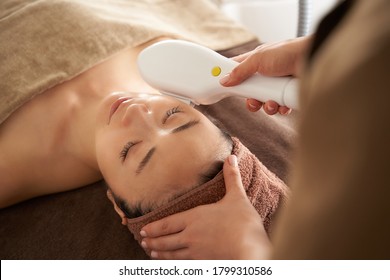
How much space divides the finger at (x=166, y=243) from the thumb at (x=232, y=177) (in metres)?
0.14

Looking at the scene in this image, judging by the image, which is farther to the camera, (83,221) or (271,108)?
(83,221)

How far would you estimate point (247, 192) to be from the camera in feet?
3.34

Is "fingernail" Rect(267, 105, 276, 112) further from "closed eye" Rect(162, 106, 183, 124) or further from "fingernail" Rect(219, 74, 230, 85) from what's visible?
"closed eye" Rect(162, 106, 183, 124)

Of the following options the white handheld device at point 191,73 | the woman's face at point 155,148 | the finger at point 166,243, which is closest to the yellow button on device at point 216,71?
the white handheld device at point 191,73

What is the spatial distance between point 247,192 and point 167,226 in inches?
7.4

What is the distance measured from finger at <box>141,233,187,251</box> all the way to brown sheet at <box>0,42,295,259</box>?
0.21 meters

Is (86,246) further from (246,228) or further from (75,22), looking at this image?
(75,22)

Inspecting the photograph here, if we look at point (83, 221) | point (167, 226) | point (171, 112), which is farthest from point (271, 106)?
point (83, 221)

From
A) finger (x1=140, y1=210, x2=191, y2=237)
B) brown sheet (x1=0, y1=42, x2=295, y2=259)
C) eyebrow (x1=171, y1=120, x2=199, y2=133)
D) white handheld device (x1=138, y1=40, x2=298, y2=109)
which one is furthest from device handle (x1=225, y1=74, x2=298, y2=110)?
brown sheet (x1=0, y1=42, x2=295, y2=259)

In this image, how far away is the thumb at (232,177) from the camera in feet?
3.18

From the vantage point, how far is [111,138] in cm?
109

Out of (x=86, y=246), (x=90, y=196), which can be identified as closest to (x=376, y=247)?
(x=86, y=246)

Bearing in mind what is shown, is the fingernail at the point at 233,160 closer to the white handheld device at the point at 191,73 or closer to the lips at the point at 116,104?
the white handheld device at the point at 191,73

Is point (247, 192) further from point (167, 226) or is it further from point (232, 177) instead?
point (167, 226)
